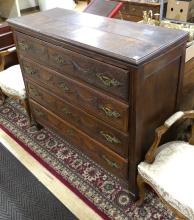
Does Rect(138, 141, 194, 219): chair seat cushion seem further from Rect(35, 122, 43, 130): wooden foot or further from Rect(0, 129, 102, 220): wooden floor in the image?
Rect(35, 122, 43, 130): wooden foot

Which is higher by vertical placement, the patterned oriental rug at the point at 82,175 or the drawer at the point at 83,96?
the drawer at the point at 83,96

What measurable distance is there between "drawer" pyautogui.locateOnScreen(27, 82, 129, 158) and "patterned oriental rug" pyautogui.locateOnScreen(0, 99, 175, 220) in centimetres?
32

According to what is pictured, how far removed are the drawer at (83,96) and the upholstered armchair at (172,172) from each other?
214mm

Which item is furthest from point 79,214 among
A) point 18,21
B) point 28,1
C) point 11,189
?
point 28,1

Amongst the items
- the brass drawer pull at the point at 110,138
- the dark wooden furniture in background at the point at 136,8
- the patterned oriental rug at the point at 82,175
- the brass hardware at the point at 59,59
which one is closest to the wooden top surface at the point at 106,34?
the brass hardware at the point at 59,59

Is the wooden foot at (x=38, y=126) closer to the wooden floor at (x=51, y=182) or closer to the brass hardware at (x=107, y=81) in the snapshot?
the wooden floor at (x=51, y=182)

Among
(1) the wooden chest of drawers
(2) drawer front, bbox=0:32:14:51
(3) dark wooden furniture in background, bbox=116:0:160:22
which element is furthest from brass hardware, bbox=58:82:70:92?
(3) dark wooden furniture in background, bbox=116:0:160:22

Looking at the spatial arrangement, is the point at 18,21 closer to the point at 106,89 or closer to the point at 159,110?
the point at 106,89

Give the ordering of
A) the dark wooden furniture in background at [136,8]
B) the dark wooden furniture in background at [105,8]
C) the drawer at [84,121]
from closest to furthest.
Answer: the drawer at [84,121] < the dark wooden furniture in background at [105,8] < the dark wooden furniture in background at [136,8]

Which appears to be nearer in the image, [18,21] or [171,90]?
[171,90]

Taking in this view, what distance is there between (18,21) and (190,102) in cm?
126

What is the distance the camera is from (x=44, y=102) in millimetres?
1922

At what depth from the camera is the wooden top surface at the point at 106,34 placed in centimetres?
117

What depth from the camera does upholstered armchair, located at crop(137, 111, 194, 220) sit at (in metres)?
1.19
